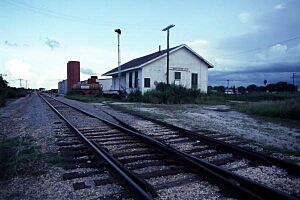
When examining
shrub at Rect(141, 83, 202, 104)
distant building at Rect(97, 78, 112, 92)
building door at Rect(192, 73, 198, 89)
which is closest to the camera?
shrub at Rect(141, 83, 202, 104)

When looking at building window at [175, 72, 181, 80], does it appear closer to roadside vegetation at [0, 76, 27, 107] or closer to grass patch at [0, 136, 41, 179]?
roadside vegetation at [0, 76, 27, 107]

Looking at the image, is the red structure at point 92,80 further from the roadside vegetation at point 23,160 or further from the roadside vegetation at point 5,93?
the roadside vegetation at point 23,160

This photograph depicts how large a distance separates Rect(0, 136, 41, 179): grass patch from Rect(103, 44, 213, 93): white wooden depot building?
22593mm

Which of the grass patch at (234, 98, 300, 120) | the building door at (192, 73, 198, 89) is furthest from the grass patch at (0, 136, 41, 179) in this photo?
the building door at (192, 73, 198, 89)

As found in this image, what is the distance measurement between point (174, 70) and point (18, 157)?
26391mm

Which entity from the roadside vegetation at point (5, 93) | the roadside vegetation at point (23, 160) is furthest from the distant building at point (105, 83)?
the roadside vegetation at point (23, 160)

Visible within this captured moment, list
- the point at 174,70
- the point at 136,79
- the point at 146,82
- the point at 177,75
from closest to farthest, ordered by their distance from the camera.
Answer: the point at 146,82, the point at 174,70, the point at 177,75, the point at 136,79

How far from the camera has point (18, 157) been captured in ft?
19.2

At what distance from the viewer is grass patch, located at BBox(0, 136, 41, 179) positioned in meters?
5.04

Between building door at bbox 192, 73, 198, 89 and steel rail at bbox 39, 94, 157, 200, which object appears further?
building door at bbox 192, 73, 198, 89

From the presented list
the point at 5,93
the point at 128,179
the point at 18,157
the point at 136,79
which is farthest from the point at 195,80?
the point at 128,179

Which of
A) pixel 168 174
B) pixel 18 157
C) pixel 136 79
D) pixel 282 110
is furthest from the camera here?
pixel 136 79

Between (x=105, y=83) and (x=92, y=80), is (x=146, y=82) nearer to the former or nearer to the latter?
(x=92, y=80)

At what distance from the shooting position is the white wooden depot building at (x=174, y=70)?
3005cm
